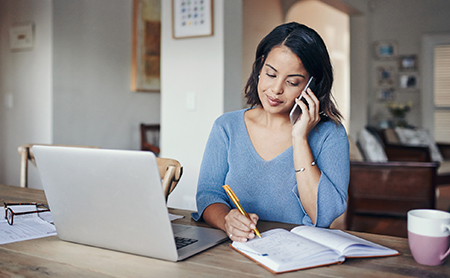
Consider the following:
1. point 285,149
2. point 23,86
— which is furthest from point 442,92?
point 285,149

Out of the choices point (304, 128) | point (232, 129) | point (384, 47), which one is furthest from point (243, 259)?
point (384, 47)

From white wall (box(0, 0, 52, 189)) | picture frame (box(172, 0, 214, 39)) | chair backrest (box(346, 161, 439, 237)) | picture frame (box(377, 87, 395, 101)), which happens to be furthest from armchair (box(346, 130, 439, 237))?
picture frame (box(377, 87, 395, 101))

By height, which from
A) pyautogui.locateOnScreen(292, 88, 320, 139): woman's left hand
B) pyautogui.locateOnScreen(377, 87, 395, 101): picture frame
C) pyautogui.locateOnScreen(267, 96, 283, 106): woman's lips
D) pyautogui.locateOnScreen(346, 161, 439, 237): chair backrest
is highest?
pyautogui.locateOnScreen(377, 87, 395, 101): picture frame

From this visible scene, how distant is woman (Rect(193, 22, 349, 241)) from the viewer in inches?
46.7

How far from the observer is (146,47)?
14.4ft

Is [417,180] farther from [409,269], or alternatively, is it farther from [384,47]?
[384,47]

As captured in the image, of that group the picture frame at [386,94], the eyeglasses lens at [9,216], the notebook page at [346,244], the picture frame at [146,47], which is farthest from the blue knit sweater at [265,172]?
the picture frame at [386,94]

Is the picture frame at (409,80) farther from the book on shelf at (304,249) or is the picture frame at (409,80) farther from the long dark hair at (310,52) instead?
the book on shelf at (304,249)

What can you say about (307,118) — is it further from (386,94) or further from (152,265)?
(386,94)

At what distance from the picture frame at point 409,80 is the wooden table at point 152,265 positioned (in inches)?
237

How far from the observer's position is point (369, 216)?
12.0ft

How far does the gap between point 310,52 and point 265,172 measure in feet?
1.29

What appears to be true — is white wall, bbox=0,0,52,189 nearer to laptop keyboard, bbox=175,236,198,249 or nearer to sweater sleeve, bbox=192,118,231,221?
sweater sleeve, bbox=192,118,231,221

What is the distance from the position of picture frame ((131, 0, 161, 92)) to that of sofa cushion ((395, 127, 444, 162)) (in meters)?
3.15
